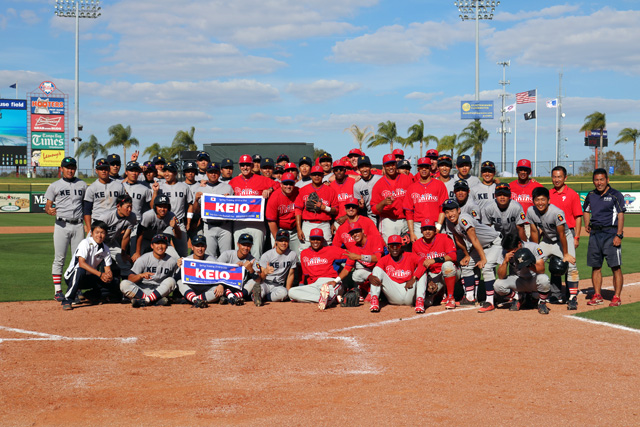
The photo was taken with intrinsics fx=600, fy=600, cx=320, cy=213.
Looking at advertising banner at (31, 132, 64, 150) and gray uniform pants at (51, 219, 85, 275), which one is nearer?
gray uniform pants at (51, 219, 85, 275)

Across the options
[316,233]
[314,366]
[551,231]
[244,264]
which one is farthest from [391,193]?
[314,366]

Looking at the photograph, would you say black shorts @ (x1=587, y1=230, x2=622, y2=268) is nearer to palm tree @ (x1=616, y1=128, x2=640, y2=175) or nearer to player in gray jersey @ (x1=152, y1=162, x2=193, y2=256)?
player in gray jersey @ (x1=152, y1=162, x2=193, y2=256)

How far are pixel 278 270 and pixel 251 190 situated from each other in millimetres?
1623

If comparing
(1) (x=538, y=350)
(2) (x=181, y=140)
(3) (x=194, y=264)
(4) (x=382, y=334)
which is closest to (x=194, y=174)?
(3) (x=194, y=264)

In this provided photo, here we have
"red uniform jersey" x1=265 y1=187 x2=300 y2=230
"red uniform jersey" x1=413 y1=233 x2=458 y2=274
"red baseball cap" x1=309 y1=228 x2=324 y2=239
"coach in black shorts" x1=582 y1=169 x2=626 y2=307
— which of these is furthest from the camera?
"red uniform jersey" x1=265 y1=187 x2=300 y2=230

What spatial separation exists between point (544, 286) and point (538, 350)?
2.29 m

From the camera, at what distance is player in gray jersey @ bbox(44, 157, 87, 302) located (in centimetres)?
988

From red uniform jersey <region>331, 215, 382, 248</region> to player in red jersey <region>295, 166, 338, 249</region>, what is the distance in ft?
1.00

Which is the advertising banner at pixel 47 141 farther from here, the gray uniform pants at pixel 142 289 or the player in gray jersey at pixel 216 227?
the gray uniform pants at pixel 142 289

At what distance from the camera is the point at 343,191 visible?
34.0 feet

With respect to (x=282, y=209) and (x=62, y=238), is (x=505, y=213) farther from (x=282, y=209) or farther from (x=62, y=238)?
(x=62, y=238)

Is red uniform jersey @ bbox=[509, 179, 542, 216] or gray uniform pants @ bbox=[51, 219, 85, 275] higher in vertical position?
red uniform jersey @ bbox=[509, 179, 542, 216]

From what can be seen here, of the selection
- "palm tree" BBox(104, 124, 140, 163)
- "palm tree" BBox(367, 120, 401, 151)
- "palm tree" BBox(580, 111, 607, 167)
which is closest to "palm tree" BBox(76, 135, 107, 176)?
"palm tree" BBox(104, 124, 140, 163)

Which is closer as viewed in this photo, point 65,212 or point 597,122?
point 65,212
